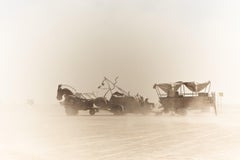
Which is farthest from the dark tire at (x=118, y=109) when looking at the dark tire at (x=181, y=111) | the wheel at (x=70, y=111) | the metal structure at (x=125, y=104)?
the dark tire at (x=181, y=111)

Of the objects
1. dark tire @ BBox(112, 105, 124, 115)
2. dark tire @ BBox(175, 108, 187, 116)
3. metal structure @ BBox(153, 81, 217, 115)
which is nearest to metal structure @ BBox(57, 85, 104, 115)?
dark tire @ BBox(112, 105, 124, 115)

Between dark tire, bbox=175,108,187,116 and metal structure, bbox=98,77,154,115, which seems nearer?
Result: dark tire, bbox=175,108,187,116

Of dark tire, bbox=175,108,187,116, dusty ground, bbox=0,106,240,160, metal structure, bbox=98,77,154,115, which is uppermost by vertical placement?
metal structure, bbox=98,77,154,115

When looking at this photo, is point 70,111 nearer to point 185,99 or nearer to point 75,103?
point 75,103

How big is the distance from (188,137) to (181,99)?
30.4 feet

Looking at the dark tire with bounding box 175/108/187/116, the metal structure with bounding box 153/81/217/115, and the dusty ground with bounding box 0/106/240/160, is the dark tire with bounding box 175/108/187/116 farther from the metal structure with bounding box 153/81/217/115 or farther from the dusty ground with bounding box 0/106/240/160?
the dusty ground with bounding box 0/106/240/160

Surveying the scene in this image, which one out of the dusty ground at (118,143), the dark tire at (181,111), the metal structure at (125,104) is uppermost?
the metal structure at (125,104)

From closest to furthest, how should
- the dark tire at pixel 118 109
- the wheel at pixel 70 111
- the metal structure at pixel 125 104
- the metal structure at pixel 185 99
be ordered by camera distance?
the metal structure at pixel 185 99, the wheel at pixel 70 111, the dark tire at pixel 118 109, the metal structure at pixel 125 104

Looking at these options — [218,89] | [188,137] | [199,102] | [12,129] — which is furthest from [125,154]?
[218,89]

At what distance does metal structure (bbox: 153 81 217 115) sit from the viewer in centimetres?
1948

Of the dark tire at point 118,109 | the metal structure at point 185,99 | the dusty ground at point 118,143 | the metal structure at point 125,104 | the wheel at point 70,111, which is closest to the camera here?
the dusty ground at point 118,143

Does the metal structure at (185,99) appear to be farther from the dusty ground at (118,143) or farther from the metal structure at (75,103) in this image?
the dusty ground at (118,143)

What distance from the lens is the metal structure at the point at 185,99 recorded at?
767 inches

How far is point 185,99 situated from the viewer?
66.0 feet
